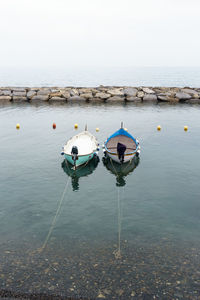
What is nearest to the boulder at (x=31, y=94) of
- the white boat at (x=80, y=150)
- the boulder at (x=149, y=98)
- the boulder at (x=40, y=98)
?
the boulder at (x=40, y=98)

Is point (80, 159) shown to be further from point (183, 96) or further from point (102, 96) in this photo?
point (183, 96)

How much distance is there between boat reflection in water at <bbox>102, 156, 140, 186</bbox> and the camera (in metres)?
25.7

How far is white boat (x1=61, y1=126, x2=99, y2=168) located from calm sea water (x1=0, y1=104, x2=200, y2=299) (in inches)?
55.6

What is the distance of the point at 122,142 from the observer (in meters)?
31.6

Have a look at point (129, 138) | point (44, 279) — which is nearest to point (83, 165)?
point (129, 138)

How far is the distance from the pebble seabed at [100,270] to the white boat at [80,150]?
1125 centimetres

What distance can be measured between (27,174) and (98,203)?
9.40 m

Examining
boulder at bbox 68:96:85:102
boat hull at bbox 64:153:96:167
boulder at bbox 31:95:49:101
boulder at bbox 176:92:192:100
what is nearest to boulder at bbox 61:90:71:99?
boulder at bbox 68:96:85:102

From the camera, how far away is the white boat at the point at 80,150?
25823 mm

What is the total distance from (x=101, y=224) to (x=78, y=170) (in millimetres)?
10250

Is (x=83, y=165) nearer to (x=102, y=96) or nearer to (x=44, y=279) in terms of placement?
(x=44, y=279)

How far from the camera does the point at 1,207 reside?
19.5 metres

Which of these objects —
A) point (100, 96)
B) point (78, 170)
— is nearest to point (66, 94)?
point (100, 96)

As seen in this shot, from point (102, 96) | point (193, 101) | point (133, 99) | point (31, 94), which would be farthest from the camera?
point (31, 94)
